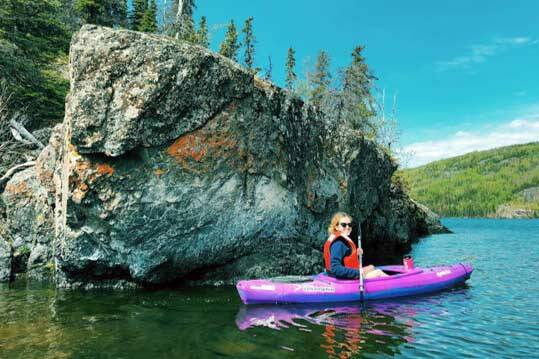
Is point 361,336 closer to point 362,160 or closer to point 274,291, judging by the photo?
point 274,291

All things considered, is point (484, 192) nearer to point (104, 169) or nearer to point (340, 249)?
point (340, 249)

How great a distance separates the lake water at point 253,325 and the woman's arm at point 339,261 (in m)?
0.76

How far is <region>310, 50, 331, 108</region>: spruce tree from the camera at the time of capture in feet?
122

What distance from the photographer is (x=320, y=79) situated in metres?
42.5

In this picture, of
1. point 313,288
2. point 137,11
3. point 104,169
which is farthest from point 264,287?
point 137,11

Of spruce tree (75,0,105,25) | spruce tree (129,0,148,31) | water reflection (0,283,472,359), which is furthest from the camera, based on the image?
spruce tree (129,0,148,31)

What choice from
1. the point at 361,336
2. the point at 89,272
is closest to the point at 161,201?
the point at 89,272

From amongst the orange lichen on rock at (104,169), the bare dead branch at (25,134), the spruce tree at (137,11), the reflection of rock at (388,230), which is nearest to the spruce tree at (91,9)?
the spruce tree at (137,11)

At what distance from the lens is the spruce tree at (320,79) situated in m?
37.3

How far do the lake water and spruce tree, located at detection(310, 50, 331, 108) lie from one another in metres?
27.4

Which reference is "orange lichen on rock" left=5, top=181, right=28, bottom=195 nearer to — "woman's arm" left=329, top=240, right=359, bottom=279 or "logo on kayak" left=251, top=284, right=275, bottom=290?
"logo on kayak" left=251, top=284, right=275, bottom=290

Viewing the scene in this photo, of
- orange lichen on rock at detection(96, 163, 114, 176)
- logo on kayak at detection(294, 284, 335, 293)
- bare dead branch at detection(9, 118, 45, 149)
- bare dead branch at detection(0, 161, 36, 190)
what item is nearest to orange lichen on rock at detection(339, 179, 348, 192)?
logo on kayak at detection(294, 284, 335, 293)

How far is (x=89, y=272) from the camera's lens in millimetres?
10922

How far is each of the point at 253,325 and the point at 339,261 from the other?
117 inches
